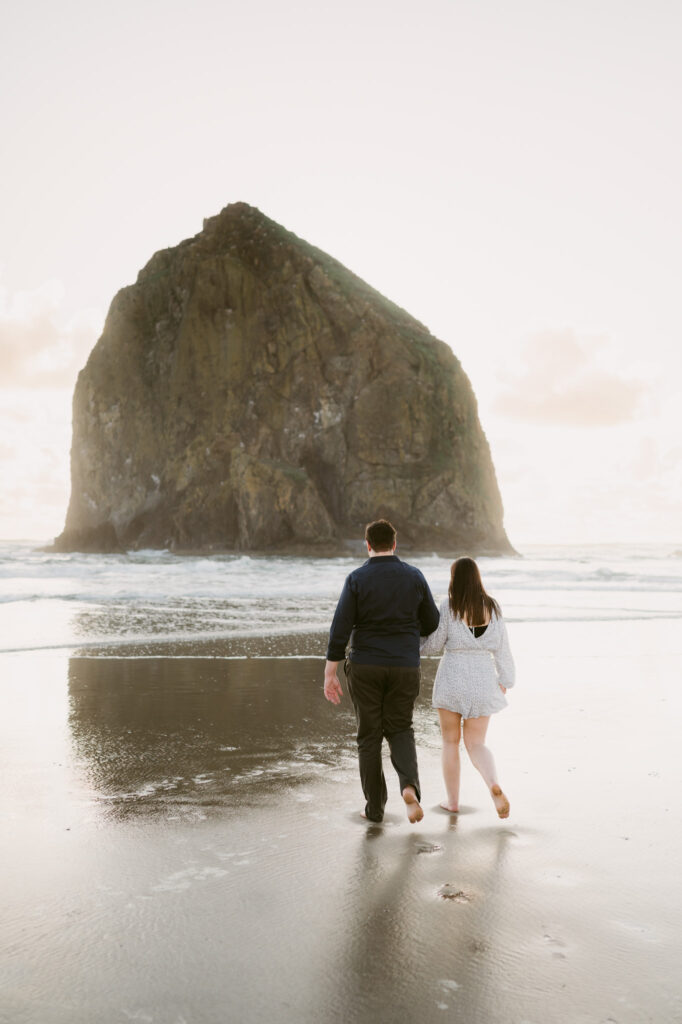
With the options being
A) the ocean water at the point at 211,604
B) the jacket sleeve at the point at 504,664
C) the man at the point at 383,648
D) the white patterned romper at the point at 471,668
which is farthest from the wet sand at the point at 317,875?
the ocean water at the point at 211,604

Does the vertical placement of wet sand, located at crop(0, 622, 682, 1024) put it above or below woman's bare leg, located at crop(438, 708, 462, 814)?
below

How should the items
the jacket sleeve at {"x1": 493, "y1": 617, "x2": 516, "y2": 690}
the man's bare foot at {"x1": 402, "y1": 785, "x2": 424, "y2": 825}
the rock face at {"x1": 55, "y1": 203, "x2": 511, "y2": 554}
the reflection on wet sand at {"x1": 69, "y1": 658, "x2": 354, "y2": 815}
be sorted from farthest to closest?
the rock face at {"x1": 55, "y1": 203, "x2": 511, "y2": 554}
the reflection on wet sand at {"x1": 69, "y1": 658, "x2": 354, "y2": 815}
the jacket sleeve at {"x1": 493, "y1": 617, "x2": 516, "y2": 690}
the man's bare foot at {"x1": 402, "y1": 785, "x2": 424, "y2": 825}

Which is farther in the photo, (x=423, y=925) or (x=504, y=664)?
(x=504, y=664)

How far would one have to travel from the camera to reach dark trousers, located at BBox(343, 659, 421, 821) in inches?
185

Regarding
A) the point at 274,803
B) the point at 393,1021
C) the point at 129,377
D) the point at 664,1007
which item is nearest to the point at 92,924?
the point at 393,1021

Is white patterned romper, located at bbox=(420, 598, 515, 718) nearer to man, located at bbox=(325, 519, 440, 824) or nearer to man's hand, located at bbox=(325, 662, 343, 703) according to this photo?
man, located at bbox=(325, 519, 440, 824)

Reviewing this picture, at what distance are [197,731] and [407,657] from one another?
2609 millimetres

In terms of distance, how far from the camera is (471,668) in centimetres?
485

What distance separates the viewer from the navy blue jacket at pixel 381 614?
4.76 meters

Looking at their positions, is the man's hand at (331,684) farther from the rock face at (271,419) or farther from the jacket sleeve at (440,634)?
the rock face at (271,419)

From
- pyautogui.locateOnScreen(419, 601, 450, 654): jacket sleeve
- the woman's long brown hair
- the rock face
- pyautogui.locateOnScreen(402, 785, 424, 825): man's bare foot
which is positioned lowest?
pyautogui.locateOnScreen(402, 785, 424, 825): man's bare foot

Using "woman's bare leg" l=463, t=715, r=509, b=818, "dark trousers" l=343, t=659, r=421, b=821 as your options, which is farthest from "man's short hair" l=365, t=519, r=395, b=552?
"woman's bare leg" l=463, t=715, r=509, b=818

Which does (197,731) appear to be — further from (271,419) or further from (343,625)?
(271,419)

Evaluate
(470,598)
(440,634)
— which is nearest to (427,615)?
(440,634)
